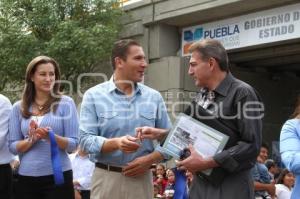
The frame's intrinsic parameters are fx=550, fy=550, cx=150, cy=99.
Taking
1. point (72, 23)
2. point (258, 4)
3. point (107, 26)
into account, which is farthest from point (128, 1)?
point (258, 4)

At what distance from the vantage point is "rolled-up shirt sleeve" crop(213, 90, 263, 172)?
3135mm

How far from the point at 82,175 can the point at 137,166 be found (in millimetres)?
4702

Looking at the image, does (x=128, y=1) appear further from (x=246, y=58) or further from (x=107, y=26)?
(x=246, y=58)

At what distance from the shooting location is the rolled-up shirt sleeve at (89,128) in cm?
377

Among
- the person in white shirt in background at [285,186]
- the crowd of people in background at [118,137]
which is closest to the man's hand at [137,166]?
the crowd of people in background at [118,137]

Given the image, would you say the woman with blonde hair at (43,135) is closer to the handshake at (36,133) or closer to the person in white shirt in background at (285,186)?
the handshake at (36,133)

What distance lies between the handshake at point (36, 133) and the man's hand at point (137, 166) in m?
0.77

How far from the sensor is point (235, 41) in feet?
43.4

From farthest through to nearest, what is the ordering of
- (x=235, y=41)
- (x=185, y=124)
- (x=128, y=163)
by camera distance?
(x=235, y=41)
(x=128, y=163)
(x=185, y=124)

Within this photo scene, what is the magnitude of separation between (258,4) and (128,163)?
367 inches

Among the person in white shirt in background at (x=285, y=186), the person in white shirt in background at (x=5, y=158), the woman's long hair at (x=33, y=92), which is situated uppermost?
the woman's long hair at (x=33, y=92)

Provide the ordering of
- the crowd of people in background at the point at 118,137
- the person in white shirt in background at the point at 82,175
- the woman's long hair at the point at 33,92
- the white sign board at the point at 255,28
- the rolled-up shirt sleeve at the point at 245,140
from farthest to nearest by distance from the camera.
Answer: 1. the white sign board at the point at 255,28
2. the person in white shirt in background at the point at 82,175
3. the woman's long hair at the point at 33,92
4. the crowd of people in background at the point at 118,137
5. the rolled-up shirt sleeve at the point at 245,140

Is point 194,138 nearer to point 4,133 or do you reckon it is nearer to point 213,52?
point 213,52

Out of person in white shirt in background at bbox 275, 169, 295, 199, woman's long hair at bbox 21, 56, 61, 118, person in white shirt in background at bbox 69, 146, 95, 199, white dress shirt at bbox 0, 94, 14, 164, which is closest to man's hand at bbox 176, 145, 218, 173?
woman's long hair at bbox 21, 56, 61, 118
